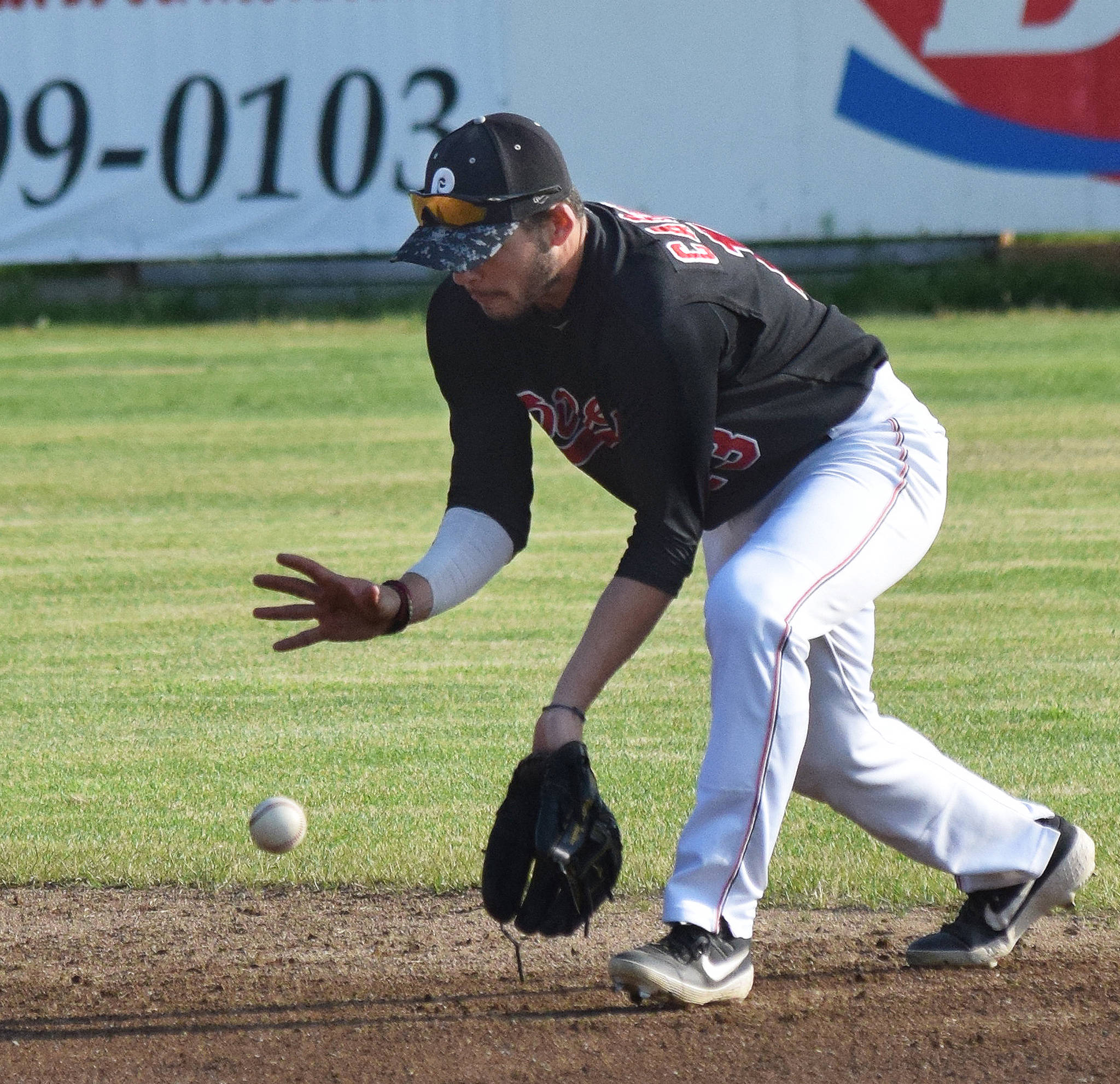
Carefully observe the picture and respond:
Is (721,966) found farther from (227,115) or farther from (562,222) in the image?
(227,115)

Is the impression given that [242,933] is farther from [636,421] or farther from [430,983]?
[636,421]

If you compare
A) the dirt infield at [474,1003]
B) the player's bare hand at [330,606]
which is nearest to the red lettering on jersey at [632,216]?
the player's bare hand at [330,606]

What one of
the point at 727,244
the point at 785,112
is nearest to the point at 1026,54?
the point at 785,112

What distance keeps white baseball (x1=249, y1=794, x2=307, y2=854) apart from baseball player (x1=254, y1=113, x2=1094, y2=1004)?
944mm

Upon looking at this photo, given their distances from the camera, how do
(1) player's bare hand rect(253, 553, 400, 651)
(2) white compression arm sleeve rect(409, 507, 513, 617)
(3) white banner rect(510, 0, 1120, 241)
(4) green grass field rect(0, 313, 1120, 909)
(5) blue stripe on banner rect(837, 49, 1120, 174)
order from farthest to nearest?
(3) white banner rect(510, 0, 1120, 241) < (5) blue stripe on banner rect(837, 49, 1120, 174) < (4) green grass field rect(0, 313, 1120, 909) < (2) white compression arm sleeve rect(409, 507, 513, 617) < (1) player's bare hand rect(253, 553, 400, 651)

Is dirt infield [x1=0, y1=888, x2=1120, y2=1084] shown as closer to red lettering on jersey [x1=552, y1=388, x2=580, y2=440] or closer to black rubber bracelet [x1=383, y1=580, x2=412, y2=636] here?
black rubber bracelet [x1=383, y1=580, x2=412, y2=636]

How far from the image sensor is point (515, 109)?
22172 millimetres

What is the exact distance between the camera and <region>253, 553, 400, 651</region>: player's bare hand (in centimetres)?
380

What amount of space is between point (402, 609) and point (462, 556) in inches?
9.0

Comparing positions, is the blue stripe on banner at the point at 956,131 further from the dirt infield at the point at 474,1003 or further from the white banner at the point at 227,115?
the dirt infield at the point at 474,1003

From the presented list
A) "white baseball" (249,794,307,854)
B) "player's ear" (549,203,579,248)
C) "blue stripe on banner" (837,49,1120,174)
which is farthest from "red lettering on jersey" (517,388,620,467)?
"blue stripe on banner" (837,49,1120,174)

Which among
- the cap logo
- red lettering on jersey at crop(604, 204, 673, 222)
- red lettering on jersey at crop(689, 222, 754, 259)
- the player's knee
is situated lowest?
Result: the player's knee

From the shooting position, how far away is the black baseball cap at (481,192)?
11.8 ft

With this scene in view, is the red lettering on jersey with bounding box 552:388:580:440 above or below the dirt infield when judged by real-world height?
above
